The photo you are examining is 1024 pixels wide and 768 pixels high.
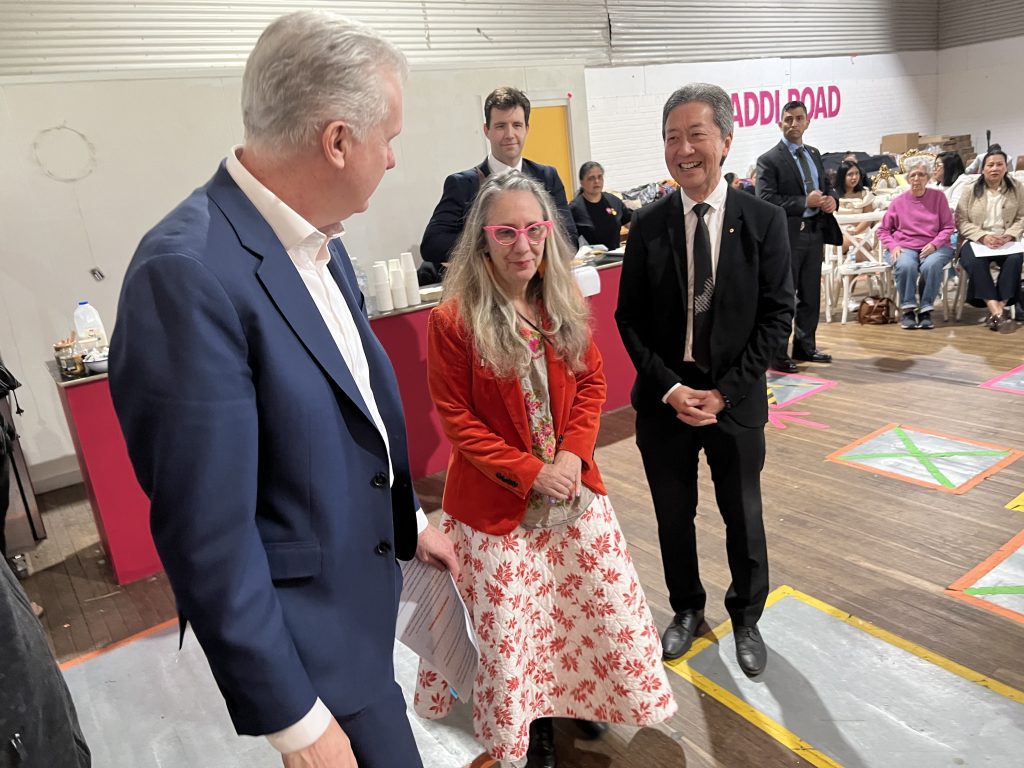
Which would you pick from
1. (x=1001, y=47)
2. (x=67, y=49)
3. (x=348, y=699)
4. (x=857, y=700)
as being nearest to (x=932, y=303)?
(x=857, y=700)

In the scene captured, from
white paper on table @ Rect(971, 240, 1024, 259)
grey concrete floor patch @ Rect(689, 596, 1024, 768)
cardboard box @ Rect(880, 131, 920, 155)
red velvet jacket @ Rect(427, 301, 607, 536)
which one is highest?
cardboard box @ Rect(880, 131, 920, 155)

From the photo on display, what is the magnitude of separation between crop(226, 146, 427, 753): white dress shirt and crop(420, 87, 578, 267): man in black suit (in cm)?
221

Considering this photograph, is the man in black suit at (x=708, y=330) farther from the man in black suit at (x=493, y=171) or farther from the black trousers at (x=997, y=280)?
the black trousers at (x=997, y=280)

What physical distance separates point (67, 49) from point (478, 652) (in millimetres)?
5499

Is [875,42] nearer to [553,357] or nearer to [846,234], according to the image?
[846,234]

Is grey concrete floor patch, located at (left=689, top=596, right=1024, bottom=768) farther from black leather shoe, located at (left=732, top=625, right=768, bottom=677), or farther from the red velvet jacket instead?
the red velvet jacket

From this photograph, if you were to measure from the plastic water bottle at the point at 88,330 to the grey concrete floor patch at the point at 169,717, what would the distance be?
4.64 feet

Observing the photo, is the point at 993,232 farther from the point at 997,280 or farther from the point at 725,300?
the point at 725,300

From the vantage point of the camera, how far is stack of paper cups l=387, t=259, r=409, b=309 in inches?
157

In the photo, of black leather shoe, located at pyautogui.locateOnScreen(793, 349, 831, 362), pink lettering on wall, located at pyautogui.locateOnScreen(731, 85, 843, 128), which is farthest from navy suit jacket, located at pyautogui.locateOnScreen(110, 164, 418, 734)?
pink lettering on wall, located at pyautogui.locateOnScreen(731, 85, 843, 128)

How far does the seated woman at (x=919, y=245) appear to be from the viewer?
6.10m

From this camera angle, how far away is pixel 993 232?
19.7ft

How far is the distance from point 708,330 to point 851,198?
7351 millimetres

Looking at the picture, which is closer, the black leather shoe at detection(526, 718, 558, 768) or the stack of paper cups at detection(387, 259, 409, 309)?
the black leather shoe at detection(526, 718, 558, 768)
